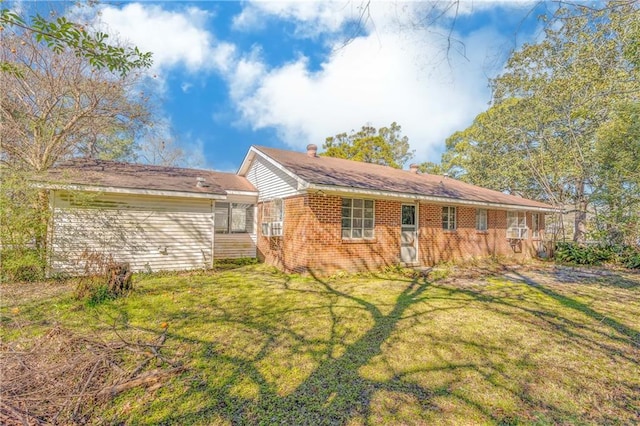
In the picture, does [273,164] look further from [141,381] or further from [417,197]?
[141,381]

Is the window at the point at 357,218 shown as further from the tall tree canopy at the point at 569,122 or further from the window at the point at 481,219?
the window at the point at 481,219

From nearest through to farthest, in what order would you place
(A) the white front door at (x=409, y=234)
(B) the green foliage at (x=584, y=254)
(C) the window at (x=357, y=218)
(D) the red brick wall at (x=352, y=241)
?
1. (D) the red brick wall at (x=352, y=241)
2. (C) the window at (x=357, y=218)
3. (A) the white front door at (x=409, y=234)
4. (B) the green foliage at (x=584, y=254)

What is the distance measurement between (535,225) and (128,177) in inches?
740

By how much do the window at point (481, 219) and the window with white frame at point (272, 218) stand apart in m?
8.76

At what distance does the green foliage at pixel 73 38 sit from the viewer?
8.64 feet

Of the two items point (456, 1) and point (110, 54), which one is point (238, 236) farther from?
point (456, 1)

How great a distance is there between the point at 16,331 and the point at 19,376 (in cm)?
202

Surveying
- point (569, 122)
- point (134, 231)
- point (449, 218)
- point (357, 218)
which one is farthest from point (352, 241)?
point (569, 122)

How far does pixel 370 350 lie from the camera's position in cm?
402

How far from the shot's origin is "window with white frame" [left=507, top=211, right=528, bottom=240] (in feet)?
47.4

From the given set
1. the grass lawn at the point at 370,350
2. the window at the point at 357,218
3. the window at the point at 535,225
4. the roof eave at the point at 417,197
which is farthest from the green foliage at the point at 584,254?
the window at the point at 357,218

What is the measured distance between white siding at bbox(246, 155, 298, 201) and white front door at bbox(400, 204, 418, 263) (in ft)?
14.0

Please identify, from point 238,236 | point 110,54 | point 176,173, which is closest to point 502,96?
point 238,236

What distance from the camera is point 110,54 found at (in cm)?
327
